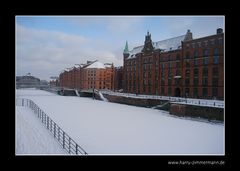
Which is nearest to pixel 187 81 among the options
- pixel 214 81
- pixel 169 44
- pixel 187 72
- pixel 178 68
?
pixel 187 72

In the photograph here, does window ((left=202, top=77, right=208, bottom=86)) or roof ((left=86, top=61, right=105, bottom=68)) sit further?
roof ((left=86, top=61, right=105, bottom=68))

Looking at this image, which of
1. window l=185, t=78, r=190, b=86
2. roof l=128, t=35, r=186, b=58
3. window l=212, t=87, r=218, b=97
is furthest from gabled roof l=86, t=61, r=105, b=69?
window l=212, t=87, r=218, b=97

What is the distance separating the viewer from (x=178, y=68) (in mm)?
20547

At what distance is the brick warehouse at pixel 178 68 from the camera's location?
46.6 feet

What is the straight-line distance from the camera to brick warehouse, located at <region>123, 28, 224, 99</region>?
46.6 feet

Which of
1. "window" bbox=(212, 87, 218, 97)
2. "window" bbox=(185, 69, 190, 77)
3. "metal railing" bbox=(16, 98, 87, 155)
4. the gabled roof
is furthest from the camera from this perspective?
the gabled roof

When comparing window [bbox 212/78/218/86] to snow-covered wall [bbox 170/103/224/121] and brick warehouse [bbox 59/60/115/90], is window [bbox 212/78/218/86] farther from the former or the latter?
brick warehouse [bbox 59/60/115/90]

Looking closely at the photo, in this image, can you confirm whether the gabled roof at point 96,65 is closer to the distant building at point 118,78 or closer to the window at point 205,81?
the distant building at point 118,78

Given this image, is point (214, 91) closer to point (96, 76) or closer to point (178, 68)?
point (178, 68)

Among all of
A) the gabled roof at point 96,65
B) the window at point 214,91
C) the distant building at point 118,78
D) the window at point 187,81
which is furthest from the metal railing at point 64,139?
the gabled roof at point 96,65
